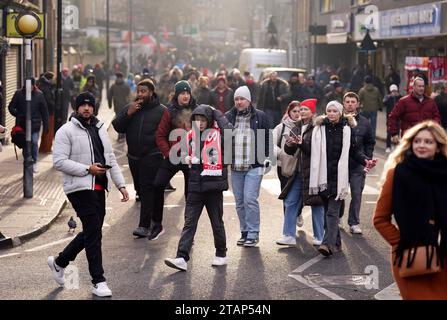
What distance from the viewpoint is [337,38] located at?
45.6 metres

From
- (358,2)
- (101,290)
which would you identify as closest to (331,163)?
(101,290)

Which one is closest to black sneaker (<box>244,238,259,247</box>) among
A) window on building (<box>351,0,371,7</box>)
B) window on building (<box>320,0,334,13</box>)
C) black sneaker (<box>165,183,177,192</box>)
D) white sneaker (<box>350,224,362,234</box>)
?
white sneaker (<box>350,224,362,234</box>)

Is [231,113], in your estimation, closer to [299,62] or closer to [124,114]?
[124,114]

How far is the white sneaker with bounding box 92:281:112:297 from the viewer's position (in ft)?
28.6

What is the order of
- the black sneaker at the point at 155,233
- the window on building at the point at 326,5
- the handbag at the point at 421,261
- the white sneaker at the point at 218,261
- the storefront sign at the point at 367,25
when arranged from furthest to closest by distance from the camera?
the window on building at the point at 326,5, the storefront sign at the point at 367,25, the black sneaker at the point at 155,233, the white sneaker at the point at 218,261, the handbag at the point at 421,261

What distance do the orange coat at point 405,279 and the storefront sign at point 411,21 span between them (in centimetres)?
2534

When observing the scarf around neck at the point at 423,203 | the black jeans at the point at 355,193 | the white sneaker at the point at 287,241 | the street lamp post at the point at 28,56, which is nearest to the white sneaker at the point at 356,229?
the black jeans at the point at 355,193

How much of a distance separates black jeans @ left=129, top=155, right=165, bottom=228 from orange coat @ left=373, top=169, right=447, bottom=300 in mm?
5887

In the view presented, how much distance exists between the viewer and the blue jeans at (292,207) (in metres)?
11.4

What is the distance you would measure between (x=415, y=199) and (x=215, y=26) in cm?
11549

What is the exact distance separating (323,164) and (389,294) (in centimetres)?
216

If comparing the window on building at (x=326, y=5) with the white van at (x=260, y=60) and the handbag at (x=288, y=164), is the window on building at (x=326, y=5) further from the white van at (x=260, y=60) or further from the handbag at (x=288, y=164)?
the handbag at (x=288, y=164)

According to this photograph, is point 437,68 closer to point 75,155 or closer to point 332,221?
point 332,221
